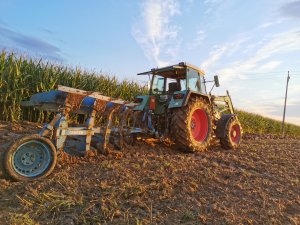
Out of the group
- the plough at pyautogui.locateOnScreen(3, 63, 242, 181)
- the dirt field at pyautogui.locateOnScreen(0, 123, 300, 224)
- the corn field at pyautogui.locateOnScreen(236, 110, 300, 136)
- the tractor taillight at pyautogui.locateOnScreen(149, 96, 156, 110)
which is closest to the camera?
the dirt field at pyautogui.locateOnScreen(0, 123, 300, 224)

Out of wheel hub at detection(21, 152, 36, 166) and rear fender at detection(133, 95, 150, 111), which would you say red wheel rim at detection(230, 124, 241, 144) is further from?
wheel hub at detection(21, 152, 36, 166)

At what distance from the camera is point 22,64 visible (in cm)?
805

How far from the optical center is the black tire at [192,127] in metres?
6.09

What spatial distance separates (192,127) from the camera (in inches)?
266

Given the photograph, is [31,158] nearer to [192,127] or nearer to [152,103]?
[152,103]

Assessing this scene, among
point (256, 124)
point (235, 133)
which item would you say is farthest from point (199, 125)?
point (256, 124)

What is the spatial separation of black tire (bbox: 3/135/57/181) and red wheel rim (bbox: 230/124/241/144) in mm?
5087

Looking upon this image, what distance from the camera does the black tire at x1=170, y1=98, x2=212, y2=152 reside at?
6086mm

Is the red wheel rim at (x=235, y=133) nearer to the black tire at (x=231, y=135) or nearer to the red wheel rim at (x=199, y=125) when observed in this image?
the black tire at (x=231, y=135)

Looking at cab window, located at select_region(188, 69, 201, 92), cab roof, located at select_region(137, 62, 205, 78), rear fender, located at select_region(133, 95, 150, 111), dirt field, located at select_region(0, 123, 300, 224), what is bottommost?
dirt field, located at select_region(0, 123, 300, 224)

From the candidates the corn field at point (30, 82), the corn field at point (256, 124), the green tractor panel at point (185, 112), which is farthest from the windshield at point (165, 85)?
the corn field at point (256, 124)

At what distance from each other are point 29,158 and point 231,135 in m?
5.39

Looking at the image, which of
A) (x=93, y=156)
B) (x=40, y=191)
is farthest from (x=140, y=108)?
(x=40, y=191)

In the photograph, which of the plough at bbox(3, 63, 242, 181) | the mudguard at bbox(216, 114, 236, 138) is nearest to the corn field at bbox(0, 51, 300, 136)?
the plough at bbox(3, 63, 242, 181)
